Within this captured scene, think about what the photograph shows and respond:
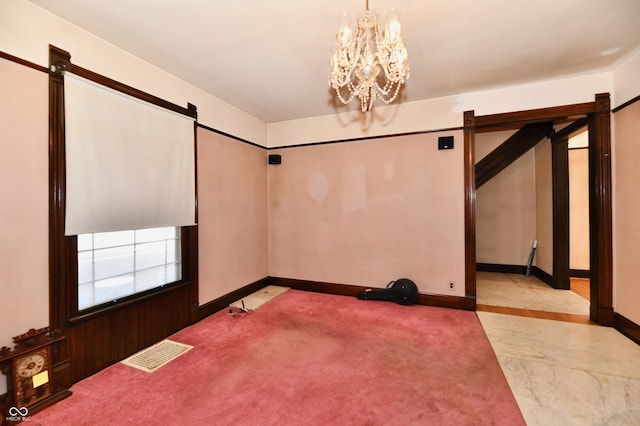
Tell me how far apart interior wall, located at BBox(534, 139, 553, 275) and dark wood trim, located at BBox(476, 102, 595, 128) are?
5.99ft

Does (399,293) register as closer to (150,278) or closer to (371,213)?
(371,213)

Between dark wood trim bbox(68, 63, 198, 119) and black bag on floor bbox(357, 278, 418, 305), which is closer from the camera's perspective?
dark wood trim bbox(68, 63, 198, 119)

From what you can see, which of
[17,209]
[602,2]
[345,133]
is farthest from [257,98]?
[602,2]

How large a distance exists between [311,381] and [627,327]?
3.25 meters

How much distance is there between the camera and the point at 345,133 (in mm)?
4215

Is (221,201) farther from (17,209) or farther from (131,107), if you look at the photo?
(17,209)

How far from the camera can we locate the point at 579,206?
5133 millimetres

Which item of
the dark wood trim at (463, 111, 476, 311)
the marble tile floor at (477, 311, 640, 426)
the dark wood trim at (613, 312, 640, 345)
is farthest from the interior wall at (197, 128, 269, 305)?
the dark wood trim at (613, 312, 640, 345)

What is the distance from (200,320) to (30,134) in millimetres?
2374

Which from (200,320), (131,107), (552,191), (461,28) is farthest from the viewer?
(552,191)

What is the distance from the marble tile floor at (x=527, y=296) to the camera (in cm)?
370

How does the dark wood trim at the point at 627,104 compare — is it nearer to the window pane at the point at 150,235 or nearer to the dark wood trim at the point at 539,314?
the dark wood trim at the point at 539,314

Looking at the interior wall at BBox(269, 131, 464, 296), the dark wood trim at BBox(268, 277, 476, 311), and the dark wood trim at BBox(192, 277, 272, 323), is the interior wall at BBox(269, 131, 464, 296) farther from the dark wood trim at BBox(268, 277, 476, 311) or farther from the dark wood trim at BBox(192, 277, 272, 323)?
the dark wood trim at BBox(192, 277, 272, 323)

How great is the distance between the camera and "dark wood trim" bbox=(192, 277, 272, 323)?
3299 mm
